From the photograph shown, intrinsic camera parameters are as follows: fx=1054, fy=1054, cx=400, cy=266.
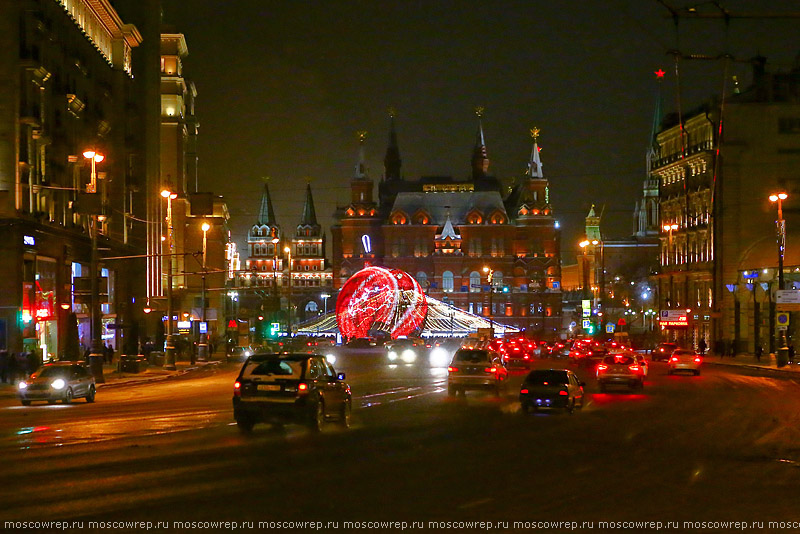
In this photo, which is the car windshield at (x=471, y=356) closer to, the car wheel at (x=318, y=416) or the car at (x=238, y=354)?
the car wheel at (x=318, y=416)

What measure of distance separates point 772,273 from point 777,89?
25.9 metres

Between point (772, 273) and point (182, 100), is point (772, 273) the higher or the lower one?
the lower one

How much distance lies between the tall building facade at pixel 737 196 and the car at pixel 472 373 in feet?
173

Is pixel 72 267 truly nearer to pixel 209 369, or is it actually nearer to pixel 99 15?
pixel 209 369

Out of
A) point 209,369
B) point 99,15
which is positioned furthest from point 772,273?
point 99,15

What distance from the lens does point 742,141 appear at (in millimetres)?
91062

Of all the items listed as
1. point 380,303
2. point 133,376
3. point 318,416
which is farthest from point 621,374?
point 380,303

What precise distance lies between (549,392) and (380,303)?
279ft

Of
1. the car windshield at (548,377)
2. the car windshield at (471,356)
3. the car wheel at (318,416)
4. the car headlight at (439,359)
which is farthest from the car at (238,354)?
the car wheel at (318,416)

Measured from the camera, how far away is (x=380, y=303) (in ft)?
369

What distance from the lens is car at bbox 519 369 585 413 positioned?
27812 millimetres

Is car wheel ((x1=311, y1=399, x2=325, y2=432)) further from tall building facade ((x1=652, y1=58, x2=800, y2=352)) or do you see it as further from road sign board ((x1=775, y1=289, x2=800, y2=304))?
tall building facade ((x1=652, y1=58, x2=800, y2=352))

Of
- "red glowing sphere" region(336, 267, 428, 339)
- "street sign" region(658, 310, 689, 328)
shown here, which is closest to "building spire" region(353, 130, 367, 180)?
"red glowing sphere" region(336, 267, 428, 339)

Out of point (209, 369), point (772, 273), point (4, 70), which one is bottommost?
point (209, 369)
